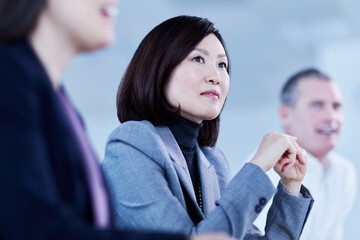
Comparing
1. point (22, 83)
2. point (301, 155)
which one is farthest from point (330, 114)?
point (22, 83)

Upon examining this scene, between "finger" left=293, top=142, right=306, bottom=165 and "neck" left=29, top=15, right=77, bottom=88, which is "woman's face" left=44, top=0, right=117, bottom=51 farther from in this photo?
"finger" left=293, top=142, right=306, bottom=165

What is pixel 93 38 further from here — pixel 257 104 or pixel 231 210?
pixel 257 104

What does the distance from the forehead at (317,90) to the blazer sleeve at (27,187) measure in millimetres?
2464

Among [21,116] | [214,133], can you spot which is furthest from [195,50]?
[21,116]

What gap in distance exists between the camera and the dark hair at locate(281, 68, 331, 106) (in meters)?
3.06

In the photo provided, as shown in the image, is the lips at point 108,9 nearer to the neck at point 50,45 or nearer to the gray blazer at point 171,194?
the neck at point 50,45

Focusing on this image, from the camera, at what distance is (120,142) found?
4.16 feet

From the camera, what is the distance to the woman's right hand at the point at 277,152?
4.13 ft

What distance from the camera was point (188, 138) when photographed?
1.47m

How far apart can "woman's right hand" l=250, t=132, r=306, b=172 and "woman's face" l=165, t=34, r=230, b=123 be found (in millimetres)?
166

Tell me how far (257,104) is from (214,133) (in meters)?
4.94

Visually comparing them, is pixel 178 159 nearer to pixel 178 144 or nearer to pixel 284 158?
pixel 178 144

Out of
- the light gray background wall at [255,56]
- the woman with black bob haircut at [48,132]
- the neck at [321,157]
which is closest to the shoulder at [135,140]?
the woman with black bob haircut at [48,132]

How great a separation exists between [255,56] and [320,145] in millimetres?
3644
